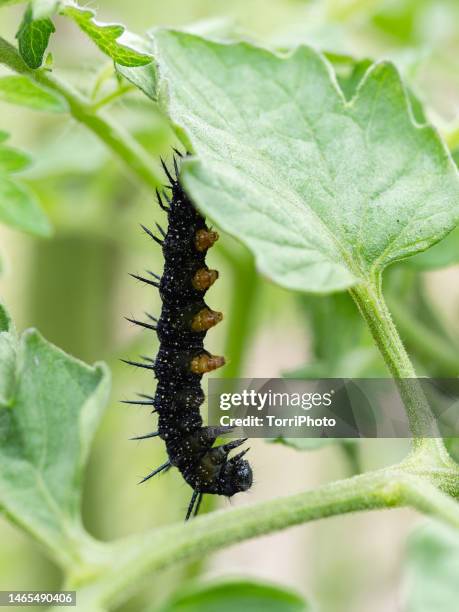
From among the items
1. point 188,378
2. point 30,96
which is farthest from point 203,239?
point 30,96

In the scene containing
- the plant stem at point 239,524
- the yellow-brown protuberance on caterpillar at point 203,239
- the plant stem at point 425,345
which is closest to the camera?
the plant stem at point 239,524

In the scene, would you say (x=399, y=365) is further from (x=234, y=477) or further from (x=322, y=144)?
(x=234, y=477)

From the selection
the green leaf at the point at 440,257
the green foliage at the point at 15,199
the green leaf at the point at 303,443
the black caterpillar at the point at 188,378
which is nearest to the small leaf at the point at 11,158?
the green foliage at the point at 15,199

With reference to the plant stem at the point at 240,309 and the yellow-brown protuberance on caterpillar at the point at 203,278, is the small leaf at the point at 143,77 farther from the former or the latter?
the plant stem at the point at 240,309

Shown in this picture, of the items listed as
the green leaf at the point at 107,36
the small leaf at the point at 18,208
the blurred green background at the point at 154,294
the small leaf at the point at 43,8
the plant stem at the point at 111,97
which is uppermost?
the small leaf at the point at 43,8

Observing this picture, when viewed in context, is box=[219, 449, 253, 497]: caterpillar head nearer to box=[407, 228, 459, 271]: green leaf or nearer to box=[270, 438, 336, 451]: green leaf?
box=[270, 438, 336, 451]: green leaf

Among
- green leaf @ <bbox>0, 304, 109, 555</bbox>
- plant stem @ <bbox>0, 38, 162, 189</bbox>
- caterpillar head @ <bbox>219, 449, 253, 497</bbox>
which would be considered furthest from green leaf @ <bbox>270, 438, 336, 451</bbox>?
plant stem @ <bbox>0, 38, 162, 189</bbox>
